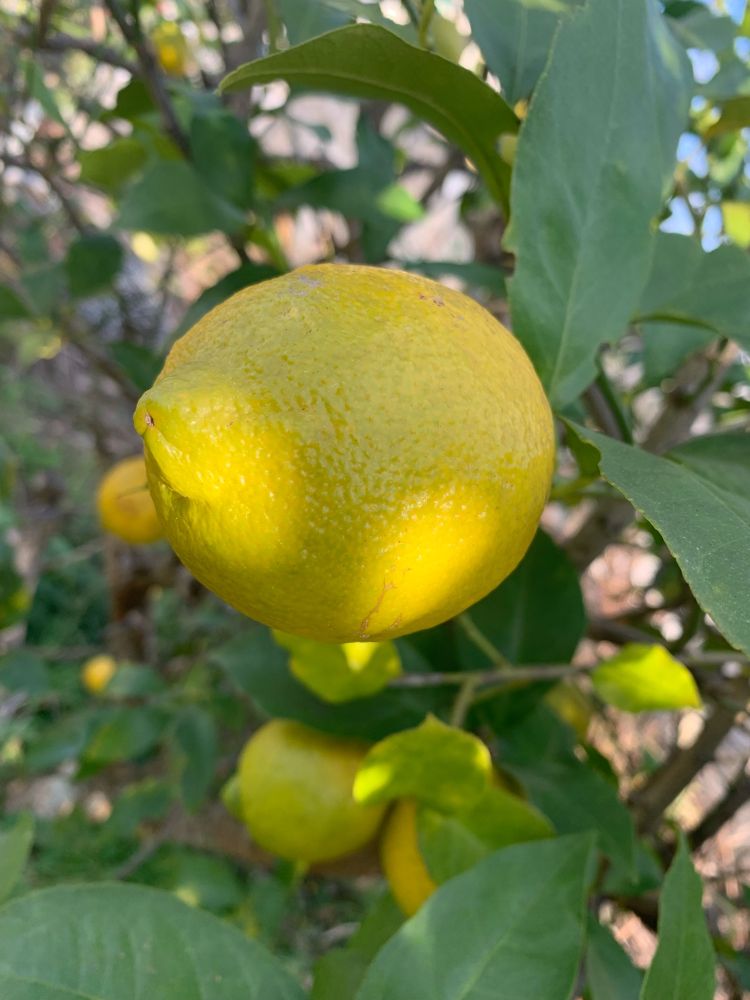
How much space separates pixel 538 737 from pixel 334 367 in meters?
0.38

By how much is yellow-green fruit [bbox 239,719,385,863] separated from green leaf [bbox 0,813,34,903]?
0.45ft

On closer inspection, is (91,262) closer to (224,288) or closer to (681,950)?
(224,288)

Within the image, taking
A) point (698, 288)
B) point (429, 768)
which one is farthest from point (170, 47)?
point (429, 768)

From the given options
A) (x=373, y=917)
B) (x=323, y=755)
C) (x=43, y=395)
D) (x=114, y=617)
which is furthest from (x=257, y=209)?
(x=43, y=395)

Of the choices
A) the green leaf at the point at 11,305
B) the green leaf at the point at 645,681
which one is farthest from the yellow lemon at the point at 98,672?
the green leaf at the point at 645,681

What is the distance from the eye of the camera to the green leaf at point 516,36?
402 millimetres

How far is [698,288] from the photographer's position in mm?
438

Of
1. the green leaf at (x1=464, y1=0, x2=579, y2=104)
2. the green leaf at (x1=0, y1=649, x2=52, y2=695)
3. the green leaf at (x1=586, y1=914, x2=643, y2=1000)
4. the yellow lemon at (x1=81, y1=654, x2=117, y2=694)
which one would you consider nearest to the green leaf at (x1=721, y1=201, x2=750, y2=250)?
the green leaf at (x1=464, y1=0, x2=579, y2=104)

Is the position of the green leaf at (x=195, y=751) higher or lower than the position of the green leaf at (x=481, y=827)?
lower

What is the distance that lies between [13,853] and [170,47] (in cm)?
105

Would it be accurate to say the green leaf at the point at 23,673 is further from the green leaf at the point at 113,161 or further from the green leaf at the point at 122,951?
the green leaf at the point at 122,951

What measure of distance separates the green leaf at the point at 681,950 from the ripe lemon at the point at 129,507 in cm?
60

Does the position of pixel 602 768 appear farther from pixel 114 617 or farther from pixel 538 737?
pixel 114 617

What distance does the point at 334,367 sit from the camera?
0.26 metres
